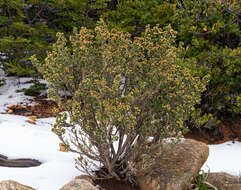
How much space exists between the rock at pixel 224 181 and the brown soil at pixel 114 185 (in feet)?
4.26

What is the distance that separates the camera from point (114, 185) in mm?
3250

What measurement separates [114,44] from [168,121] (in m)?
1.14

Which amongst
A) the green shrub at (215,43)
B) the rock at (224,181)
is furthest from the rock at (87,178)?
the green shrub at (215,43)

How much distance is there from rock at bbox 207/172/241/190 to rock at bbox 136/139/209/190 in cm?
47

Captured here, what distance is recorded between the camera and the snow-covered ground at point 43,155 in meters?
3.22

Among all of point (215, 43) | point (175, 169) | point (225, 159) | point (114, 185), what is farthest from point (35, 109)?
point (215, 43)

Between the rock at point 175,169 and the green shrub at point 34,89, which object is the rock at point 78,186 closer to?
the rock at point 175,169

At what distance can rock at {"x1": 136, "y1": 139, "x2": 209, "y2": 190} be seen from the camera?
324 cm

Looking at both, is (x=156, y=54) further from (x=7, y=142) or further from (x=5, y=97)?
(x=5, y=97)

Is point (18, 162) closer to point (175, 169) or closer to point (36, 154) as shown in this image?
point (36, 154)

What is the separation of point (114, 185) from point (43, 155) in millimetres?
1193

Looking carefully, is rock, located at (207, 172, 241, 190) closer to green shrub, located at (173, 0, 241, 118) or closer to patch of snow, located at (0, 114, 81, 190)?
patch of snow, located at (0, 114, 81, 190)

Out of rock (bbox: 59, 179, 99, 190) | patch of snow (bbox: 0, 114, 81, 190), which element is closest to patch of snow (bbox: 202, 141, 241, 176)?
patch of snow (bbox: 0, 114, 81, 190)

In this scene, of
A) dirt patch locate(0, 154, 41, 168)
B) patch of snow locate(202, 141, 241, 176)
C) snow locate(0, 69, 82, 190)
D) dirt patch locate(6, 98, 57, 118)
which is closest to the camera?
snow locate(0, 69, 82, 190)
